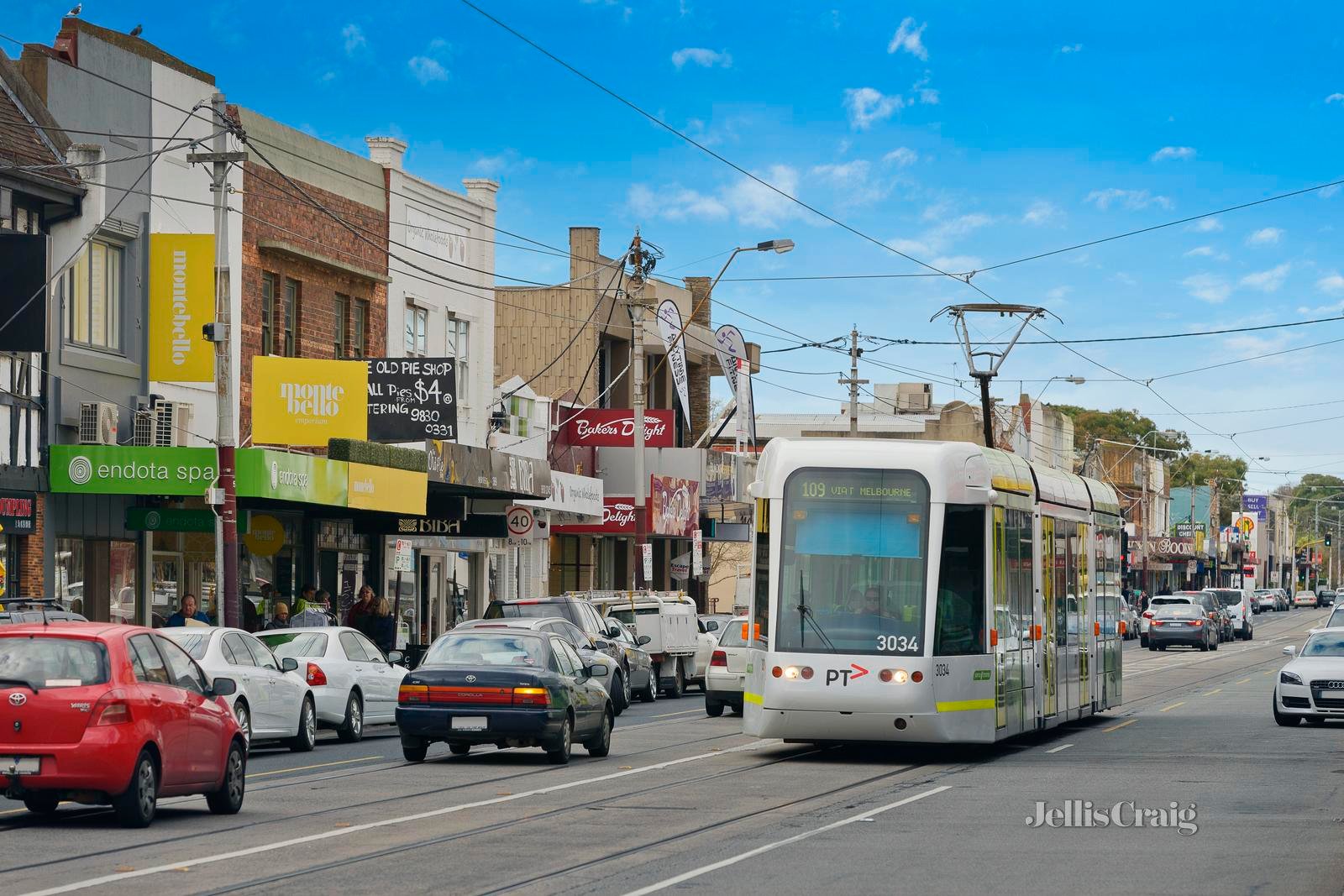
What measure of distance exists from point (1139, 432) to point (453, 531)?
96071 millimetres

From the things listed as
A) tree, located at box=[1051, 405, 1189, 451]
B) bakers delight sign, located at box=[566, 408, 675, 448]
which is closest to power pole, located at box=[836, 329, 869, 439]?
bakers delight sign, located at box=[566, 408, 675, 448]

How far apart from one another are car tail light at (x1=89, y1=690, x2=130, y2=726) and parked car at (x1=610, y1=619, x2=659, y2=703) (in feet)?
61.9

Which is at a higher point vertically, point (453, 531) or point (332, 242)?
point (332, 242)

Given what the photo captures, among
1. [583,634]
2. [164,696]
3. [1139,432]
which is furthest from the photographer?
[1139,432]

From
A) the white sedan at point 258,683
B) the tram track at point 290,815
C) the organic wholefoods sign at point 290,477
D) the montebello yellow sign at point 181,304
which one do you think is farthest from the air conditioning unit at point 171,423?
the tram track at point 290,815

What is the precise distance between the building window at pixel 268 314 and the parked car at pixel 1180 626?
3636 cm

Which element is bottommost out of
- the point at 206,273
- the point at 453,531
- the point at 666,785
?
the point at 666,785

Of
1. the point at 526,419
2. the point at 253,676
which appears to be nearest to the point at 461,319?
the point at 526,419

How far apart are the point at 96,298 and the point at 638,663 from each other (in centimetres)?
1092

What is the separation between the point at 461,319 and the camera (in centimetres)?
4431

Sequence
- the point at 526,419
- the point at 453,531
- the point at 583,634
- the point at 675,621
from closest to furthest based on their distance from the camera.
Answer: the point at 583,634 → the point at 675,621 → the point at 453,531 → the point at 526,419

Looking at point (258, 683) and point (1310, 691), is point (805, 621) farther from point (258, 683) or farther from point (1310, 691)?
point (1310, 691)

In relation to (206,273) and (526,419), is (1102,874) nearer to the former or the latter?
(206,273)

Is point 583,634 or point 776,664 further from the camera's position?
point 583,634
